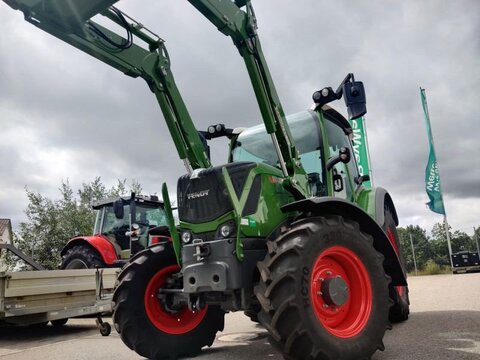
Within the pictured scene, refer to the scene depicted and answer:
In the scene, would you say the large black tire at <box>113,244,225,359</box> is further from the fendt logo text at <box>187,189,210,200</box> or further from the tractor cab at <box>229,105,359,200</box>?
the tractor cab at <box>229,105,359,200</box>

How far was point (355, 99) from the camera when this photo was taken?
13.7ft

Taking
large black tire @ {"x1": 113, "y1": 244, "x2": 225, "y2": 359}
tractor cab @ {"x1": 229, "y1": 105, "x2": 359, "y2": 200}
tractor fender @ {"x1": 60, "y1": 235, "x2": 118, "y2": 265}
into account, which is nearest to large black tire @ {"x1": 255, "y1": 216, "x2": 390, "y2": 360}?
tractor cab @ {"x1": 229, "y1": 105, "x2": 359, "y2": 200}

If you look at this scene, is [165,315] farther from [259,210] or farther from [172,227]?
[259,210]

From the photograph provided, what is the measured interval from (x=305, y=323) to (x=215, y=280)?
0.85 m

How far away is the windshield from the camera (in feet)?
15.7

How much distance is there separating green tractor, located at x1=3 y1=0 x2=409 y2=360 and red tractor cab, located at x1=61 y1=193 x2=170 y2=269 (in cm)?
506

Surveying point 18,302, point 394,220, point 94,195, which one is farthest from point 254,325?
point 94,195

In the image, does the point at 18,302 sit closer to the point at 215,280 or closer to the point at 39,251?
the point at 215,280

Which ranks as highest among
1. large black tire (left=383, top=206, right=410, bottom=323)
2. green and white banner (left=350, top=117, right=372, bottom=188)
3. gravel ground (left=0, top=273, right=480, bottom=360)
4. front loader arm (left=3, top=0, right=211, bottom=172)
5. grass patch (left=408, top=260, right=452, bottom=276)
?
green and white banner (left=350, top=117, right=372, bottom=188)

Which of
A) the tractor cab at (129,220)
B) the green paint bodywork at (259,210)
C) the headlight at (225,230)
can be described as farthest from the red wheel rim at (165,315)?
the tractor cab at (129,220)

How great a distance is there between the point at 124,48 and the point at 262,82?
1511mm

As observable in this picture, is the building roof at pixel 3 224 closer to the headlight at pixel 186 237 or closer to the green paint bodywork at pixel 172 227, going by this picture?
the green paint bodywork at pixel 172 227

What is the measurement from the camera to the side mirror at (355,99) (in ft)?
13.6

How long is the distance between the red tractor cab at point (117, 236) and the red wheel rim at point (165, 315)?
486 cm
